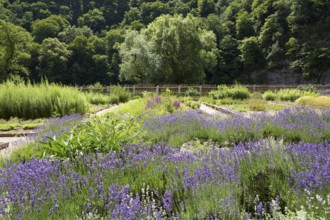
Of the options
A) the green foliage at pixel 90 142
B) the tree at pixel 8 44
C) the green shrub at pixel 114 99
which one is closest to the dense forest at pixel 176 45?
the tree at pixel 8 44

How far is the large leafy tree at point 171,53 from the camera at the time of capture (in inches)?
1503

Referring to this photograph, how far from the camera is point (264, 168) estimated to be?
120 inches

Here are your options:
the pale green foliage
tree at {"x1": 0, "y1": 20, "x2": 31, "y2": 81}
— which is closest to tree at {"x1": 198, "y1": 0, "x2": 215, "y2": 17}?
the pale green foliage

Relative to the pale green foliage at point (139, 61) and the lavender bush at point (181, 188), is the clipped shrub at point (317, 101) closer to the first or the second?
the lavender bush at point (181, 188)

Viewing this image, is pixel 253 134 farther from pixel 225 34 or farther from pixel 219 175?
pixel 225 34

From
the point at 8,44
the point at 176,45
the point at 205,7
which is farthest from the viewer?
the point at 205,7

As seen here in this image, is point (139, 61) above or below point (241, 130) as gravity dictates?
above

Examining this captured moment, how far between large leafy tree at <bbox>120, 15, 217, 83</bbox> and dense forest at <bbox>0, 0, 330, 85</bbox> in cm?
12

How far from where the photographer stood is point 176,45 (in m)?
39.0

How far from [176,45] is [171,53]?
3.85 feet

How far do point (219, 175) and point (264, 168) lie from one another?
20.1 inches

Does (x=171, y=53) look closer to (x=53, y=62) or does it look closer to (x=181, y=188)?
(x=53, y=62)

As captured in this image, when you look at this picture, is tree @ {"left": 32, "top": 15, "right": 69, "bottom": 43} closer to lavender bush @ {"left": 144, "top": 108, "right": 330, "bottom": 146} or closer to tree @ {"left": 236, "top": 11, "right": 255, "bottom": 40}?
tree @ {"left": 236, "top": 11, "right": 255, "bottom": 40}

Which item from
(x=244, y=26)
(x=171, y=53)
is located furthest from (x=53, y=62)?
(x=244, y=26)
